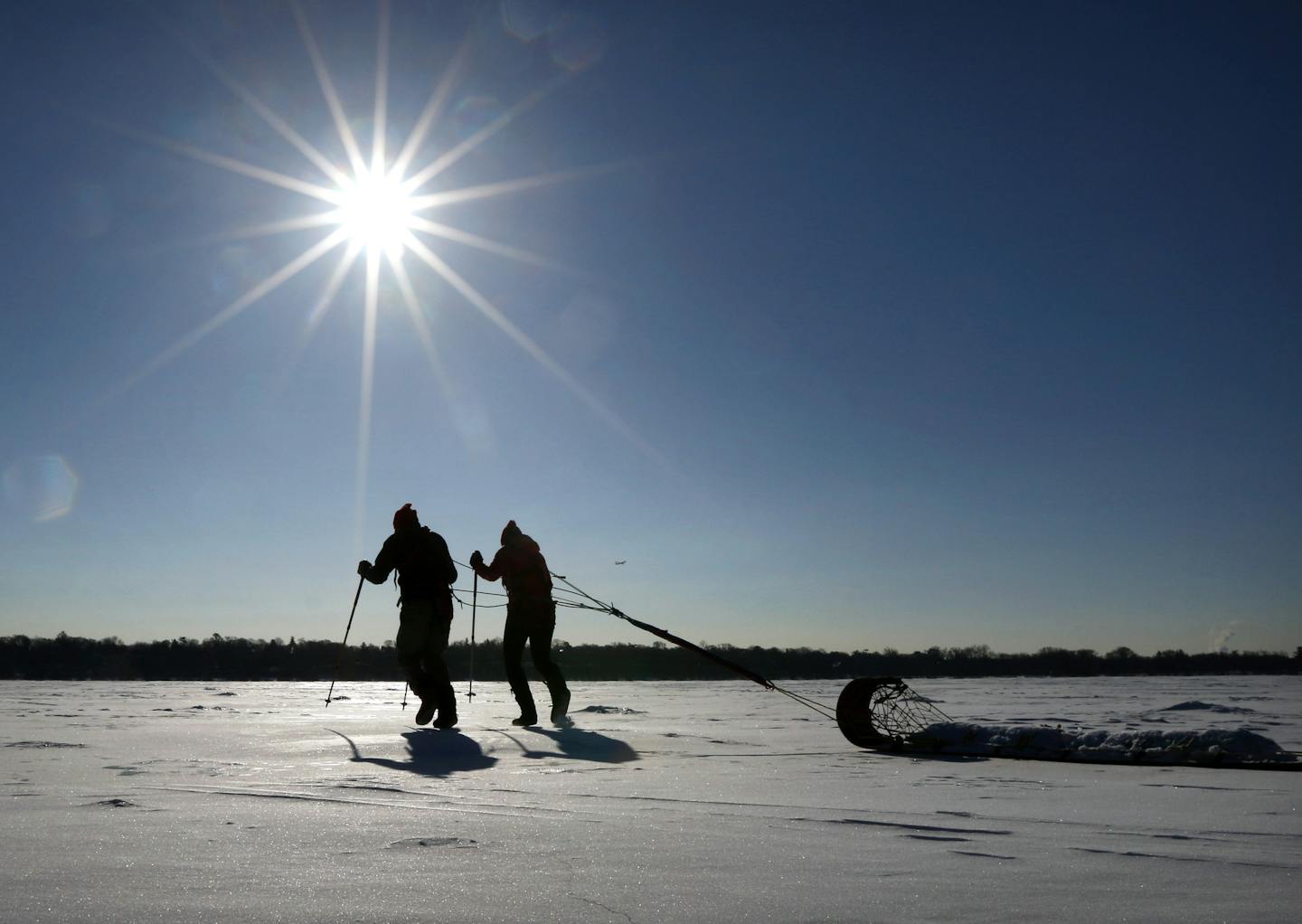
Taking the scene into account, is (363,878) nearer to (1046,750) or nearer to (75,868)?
(75,868)

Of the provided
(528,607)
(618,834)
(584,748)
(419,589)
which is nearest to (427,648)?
(419,589)

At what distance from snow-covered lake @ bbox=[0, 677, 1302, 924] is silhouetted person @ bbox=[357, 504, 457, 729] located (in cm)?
203

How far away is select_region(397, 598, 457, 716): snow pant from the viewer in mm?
8227

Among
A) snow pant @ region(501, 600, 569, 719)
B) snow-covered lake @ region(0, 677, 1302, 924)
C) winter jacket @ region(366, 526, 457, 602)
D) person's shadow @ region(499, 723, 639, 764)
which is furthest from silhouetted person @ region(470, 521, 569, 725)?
snow-covered lake @ region(0, 677, 1302, 924)

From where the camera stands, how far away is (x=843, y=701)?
6.64 meters

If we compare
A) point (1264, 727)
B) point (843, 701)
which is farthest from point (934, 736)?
point (1264, 727)

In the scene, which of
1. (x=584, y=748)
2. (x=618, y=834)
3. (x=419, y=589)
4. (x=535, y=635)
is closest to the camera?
(x=618, y=834)

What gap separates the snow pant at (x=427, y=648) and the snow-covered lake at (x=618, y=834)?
1.77 metres

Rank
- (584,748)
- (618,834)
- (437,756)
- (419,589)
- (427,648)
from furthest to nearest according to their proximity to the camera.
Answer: (419,589) < (427,648) < (584,748) < (437,756) < (618,834)

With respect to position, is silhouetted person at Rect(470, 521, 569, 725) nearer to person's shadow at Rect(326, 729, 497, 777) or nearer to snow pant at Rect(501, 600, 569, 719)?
snow pant at Rect(501, 600, 569, 719)

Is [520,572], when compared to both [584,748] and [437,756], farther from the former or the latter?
[437,756]

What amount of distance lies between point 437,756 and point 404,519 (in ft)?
11.6

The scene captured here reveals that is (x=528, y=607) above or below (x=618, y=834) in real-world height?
above

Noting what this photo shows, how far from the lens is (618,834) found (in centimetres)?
313
